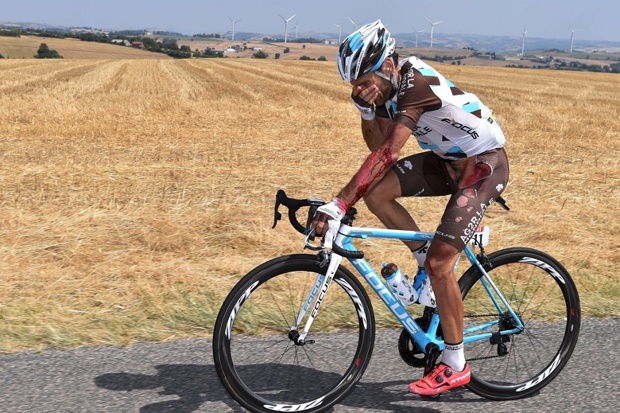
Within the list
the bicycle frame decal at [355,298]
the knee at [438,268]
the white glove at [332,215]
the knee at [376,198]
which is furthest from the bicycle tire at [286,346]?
the knee at [376,198]

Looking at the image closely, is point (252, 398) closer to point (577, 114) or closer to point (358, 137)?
point (358, 137)

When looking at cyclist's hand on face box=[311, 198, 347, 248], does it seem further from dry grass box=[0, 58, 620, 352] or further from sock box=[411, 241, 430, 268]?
dry grass box=[0, 58, 620, 352]

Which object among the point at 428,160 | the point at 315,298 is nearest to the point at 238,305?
the point at 315,298

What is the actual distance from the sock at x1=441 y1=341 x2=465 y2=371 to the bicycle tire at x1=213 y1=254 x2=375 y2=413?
39cm

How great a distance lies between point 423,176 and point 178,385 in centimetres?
171

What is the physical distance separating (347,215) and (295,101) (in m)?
19.9

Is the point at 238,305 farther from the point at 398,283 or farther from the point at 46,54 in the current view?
the point at 46,54

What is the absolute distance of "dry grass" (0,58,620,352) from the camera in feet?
17.3

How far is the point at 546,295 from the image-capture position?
4.52 meters

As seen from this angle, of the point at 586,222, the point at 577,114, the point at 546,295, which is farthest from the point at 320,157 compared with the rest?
the point at 577,114

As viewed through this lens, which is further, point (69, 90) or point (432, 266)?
point (69, 90)

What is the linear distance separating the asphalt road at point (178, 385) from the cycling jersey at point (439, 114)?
129 cm

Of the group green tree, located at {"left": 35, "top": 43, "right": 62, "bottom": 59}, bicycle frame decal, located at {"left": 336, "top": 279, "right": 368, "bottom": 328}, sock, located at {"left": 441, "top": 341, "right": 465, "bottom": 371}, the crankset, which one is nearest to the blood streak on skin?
bicycle frame decal, located at {"left": 336, "top": 279, "right": 368, "bottom": 328}

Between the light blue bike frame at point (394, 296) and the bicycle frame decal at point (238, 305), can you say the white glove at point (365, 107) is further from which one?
the bicycle frame decal at point (238, 305)
